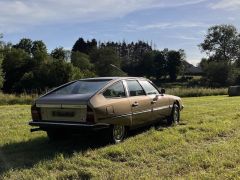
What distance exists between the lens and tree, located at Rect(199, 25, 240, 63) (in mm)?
108375

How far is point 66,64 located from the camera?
53625mm

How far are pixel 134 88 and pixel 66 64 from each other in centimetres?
4382

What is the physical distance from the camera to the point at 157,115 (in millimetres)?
11227

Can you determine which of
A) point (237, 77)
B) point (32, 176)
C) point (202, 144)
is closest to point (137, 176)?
point (32, 176)

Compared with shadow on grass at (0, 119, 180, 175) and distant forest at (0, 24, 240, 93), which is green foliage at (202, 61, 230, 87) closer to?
distant forest at (0, 24, 240, 93)

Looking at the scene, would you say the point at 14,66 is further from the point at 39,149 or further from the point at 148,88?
the point at 39,149

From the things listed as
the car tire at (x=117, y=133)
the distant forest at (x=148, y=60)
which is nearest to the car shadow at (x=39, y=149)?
the car tire at (x=117, y=133)

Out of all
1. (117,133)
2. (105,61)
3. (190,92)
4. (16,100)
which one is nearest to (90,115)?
(117,133)

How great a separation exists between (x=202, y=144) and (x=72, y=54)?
89.9m

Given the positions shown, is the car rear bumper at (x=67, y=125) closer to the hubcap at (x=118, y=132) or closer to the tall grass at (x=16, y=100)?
the hubcap at (x=118, y=132)

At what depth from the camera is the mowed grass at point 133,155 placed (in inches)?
269

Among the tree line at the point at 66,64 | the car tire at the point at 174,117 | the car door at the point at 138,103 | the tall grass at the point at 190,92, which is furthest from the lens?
the tree line at the point at 66,64

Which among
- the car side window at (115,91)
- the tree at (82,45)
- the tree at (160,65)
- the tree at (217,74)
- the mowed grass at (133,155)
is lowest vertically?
the mowed grass at (133,155)

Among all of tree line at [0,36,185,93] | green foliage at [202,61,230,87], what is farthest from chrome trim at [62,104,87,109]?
green foliage at [202,61,230,87]
